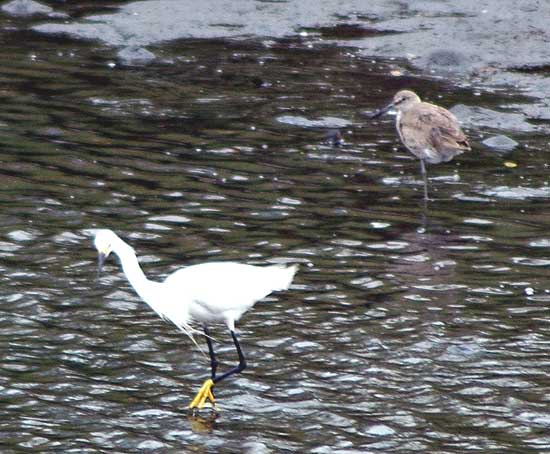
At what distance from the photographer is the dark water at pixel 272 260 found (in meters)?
6.93

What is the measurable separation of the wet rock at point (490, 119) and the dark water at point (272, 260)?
0.99 ft

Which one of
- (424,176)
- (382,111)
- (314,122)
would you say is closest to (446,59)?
(314,122)

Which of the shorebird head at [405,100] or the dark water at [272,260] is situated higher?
the shorebird head at [405,100]

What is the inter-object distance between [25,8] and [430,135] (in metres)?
8.51

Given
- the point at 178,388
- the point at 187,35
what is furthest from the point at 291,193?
the point at 187,35

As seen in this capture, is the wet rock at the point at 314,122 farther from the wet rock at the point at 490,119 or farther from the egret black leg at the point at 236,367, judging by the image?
the egret black leg at the point at 236,367

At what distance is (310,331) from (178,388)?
107 cm

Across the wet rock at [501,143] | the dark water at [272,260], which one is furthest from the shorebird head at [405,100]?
the wet rock at [501,143]

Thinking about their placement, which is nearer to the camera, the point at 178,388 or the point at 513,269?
the point at 178,388

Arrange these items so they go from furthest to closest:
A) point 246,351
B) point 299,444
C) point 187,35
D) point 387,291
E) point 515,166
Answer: point 187,35 → point 515,166 → point 387,291 → point 246,351 → point 299,444

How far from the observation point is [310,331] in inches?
320

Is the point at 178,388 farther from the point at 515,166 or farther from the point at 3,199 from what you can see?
the point at 515,166

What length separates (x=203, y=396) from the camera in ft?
23.4

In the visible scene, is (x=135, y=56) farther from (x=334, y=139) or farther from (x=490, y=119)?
(x=490, y=119)
